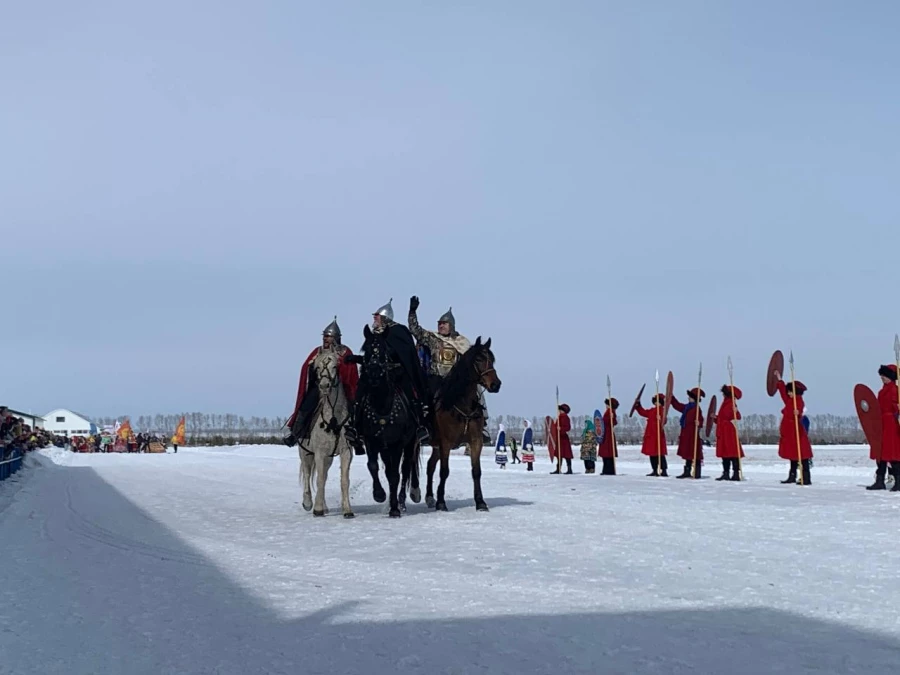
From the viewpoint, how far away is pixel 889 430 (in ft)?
56.8

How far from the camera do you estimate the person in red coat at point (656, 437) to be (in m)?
26.1

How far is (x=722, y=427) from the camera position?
23.4 meters

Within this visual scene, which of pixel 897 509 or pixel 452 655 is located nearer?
pixel 452 655

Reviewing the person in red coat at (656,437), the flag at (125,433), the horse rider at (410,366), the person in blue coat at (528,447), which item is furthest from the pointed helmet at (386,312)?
the flag at (125,433)

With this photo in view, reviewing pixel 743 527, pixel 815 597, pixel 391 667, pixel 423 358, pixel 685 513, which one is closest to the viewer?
pixel 391 667

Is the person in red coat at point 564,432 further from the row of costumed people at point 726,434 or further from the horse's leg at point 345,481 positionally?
the horse's leg at point 345,481

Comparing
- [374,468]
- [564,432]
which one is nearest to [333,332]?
[374,468]

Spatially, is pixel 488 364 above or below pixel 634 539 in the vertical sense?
above

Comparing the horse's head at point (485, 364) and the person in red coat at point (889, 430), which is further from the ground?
the horse's head at point (485, 364)

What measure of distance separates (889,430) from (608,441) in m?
10.6

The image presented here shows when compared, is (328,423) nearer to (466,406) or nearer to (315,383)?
(315,383)

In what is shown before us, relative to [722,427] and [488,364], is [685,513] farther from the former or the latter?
[722,427]

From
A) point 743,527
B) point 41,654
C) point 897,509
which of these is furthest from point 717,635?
point 897,509

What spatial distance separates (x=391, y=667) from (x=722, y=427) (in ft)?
64.7
